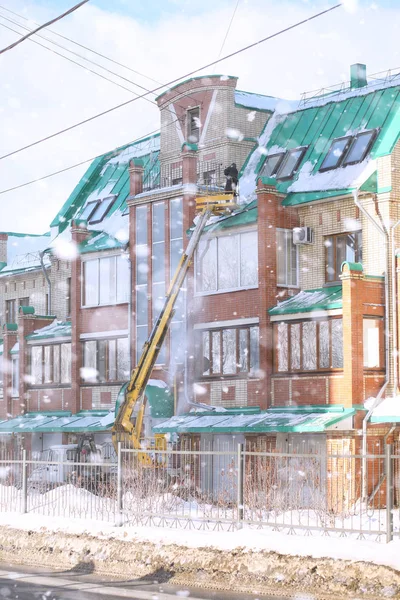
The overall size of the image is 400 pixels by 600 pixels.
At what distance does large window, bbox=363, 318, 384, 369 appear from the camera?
93.3 feet

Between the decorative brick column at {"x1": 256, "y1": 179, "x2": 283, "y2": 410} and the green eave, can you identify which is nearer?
the decorative brick column at {"x1": 256, "y1": 179, "x2": 283, "y2": 410}

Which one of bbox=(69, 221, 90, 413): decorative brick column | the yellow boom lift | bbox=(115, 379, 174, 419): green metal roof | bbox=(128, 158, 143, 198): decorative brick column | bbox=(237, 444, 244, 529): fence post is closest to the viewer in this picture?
bbox=(237, 444, 244, 529): fence post

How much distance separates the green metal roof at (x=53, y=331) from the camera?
38.8 metres

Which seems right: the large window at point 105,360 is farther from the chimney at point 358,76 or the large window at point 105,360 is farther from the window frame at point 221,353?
the chimney at point 358,76

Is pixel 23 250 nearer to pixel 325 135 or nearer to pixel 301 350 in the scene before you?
pixel 325 135

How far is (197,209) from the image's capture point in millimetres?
33594

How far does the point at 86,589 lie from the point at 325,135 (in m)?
21.5

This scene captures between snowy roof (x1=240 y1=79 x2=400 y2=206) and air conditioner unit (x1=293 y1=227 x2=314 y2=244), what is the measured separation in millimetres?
858

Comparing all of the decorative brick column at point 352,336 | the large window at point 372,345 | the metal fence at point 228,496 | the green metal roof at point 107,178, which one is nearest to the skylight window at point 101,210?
the green metal roof at point 107,178

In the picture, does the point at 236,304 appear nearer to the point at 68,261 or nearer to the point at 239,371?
the point at 239,371

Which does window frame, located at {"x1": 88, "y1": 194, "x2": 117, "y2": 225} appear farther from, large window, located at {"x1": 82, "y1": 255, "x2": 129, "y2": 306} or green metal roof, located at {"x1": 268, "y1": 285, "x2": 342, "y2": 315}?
green metal roof, located at {"x1": 268, "y1": 285, "x2": 342, "y2": 315}

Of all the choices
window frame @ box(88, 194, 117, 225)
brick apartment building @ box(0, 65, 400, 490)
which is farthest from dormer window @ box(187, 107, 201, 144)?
window frame @ box(88, 194, 117, 225)

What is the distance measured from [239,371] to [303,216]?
5099mm

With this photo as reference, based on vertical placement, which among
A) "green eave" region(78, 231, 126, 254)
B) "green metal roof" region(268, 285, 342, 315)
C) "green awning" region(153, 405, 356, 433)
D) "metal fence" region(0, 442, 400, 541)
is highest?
"green eave" region(78, 231, 126, 254)
